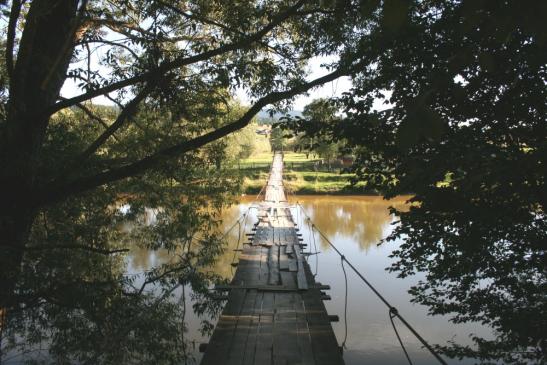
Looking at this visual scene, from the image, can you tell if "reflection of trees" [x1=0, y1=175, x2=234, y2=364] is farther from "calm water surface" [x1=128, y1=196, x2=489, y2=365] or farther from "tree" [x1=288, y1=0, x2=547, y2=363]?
"calm water surface" [x1=128, y1=196, x2=489, y2=365]

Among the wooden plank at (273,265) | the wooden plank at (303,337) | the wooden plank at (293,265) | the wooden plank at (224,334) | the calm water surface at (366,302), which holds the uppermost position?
the wooden plank at (293,265)

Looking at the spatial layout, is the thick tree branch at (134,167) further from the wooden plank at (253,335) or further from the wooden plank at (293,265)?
the wooden plank at (293,265)

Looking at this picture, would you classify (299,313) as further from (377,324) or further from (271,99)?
(377,324)

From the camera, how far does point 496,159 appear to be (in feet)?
6.74

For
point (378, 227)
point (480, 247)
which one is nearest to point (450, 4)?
point (480, 247)

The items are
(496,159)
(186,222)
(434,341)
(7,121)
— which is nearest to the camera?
(496,159)

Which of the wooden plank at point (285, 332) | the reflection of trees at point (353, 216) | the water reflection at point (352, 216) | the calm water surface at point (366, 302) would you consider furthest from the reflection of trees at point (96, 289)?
the reflection of trees at point (353, 216)

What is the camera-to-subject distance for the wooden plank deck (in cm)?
278

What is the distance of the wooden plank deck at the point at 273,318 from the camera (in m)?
2.78

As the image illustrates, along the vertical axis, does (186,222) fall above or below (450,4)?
below

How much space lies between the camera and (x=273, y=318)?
346 cm

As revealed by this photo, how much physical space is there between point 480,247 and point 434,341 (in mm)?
3931

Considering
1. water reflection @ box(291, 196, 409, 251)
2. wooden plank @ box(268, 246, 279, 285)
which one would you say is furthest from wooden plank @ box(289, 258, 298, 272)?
water reflection @ box(291, 196, 409, 251)

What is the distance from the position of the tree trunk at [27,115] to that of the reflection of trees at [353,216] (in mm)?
9098
